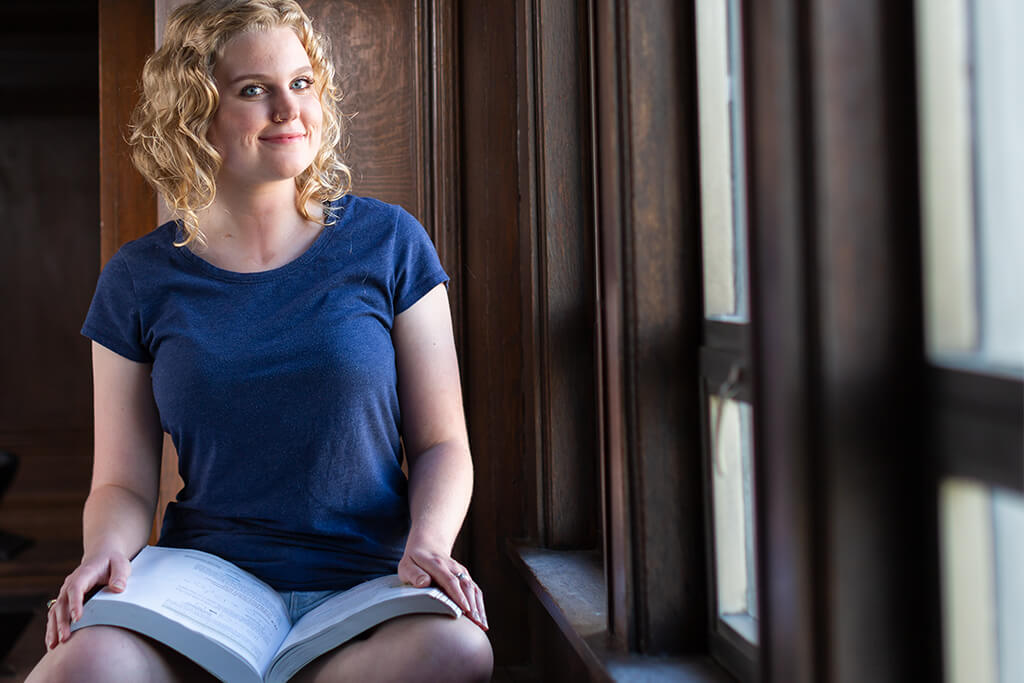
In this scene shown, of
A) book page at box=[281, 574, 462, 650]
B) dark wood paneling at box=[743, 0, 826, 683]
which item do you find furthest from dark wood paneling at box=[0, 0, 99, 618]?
dark wood paneling at box=[743, 0, 826, 683]

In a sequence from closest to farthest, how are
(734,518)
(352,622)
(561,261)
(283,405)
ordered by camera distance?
1. (734,518)
2. (352,622)
3. (283,405)
4. (561,261)

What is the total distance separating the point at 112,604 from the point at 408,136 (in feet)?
3.93

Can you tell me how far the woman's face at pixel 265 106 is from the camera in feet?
5.00

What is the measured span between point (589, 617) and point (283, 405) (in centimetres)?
56

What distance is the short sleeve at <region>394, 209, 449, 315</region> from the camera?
5.08 ft


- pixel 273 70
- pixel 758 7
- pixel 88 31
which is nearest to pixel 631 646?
pixel 758 7

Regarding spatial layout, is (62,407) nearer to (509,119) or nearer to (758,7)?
(509,119)

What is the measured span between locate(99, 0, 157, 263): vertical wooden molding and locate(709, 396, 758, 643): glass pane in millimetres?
1708

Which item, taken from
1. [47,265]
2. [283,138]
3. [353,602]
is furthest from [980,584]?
[47,265]

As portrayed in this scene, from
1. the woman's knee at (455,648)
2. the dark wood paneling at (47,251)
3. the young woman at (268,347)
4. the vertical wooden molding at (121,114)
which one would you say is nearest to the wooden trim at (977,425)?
the woman's knee at (455,648)

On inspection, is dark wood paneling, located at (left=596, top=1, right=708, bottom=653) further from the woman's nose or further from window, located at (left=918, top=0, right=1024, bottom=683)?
the woman's nose

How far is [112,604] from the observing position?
47.2 inches

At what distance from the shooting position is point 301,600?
142 centimetres

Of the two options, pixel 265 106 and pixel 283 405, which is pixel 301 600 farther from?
pixel 265 106
